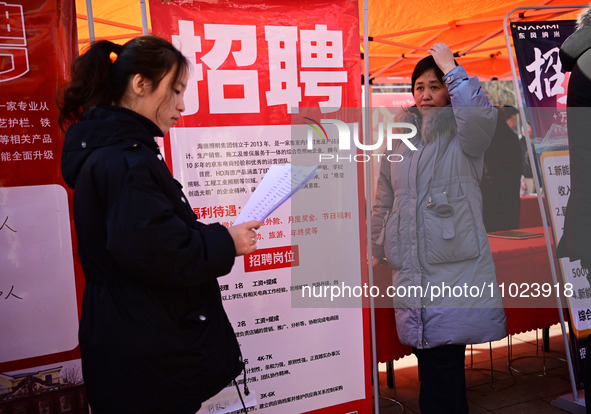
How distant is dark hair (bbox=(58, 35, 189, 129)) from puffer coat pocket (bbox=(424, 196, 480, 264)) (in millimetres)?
1337

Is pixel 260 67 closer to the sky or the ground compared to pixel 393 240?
closer to the sky

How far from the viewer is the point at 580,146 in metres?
1.57

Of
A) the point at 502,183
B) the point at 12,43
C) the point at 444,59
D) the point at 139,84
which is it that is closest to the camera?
the point at 139,84

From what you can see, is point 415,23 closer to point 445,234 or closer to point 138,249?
point 445,234

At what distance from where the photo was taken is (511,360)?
12.0 ft

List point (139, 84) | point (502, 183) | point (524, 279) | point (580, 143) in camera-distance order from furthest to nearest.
→ point (502, 183), point (524, 279), point (580, 143), point (139, 84)

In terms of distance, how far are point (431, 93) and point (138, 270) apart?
1.64 metres

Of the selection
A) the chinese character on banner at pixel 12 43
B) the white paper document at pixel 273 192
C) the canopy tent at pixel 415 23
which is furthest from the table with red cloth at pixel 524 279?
the chinese character on banner at pixel 12 43

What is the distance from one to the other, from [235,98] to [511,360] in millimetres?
2955

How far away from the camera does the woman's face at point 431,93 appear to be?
2.22m

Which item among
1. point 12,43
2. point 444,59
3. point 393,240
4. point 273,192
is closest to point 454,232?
point 393,240

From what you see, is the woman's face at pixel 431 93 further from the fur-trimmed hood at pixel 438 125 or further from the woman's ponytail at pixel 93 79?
the woman's ponytail at pixel 93 79

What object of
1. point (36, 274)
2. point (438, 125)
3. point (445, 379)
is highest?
point (438, 125)

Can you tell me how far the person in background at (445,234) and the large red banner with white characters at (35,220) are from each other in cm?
149
